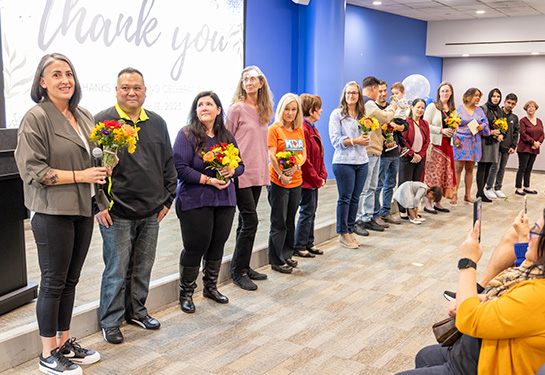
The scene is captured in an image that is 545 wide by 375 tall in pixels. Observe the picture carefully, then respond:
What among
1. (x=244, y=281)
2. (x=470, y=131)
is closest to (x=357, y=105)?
(x=244, y=281)

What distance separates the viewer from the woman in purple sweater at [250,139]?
13.3ft

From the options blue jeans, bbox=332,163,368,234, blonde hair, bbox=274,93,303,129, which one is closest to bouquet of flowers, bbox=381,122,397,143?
blue jeans, bbox=332,163,368,234

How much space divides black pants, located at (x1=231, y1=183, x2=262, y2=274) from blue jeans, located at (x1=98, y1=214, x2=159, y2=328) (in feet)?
2.94

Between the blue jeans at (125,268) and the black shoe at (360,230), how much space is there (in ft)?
10.4

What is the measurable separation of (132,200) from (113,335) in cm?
81

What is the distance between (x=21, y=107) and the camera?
5699 mm

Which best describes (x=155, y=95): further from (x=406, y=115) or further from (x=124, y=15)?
(x=406, y=115)

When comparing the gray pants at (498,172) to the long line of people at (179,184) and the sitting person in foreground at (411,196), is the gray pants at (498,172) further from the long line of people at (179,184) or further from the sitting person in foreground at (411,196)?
the long line of people at (179,184)

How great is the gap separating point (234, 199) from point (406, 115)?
3.43 m

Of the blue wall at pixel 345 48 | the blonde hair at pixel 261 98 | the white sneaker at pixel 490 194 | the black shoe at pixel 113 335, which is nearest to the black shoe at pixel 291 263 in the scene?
the blonde hair at pixel 261 98

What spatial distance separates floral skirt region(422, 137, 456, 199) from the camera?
7312 millimetres

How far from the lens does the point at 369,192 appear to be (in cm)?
625

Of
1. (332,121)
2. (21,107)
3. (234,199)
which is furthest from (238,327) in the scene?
(21,107)

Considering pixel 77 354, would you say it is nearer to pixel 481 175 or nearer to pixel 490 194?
pixel 481 175
